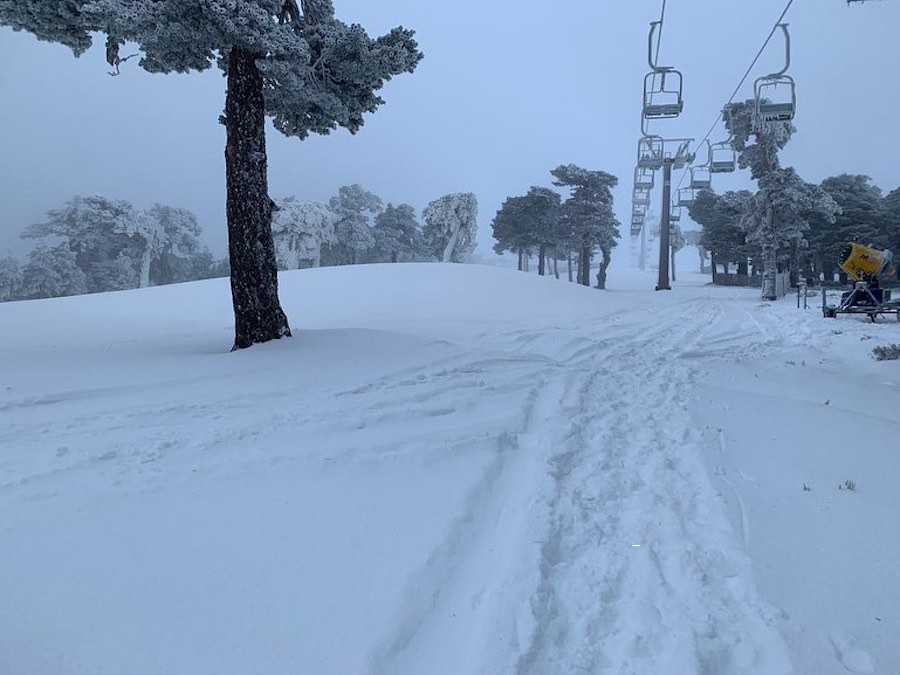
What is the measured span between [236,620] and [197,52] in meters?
7.82

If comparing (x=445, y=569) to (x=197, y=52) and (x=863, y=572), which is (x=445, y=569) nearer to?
(x=863, y=572)

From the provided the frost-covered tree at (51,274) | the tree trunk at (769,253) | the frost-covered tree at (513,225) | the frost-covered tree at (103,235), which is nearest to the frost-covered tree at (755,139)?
the tree trunk at (769,253)

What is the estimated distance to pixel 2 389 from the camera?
516 centimetres

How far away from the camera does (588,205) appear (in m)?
37.9

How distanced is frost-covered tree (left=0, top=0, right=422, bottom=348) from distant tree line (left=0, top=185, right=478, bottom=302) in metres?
35.4

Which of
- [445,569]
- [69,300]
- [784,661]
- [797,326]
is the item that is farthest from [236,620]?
[69,300]

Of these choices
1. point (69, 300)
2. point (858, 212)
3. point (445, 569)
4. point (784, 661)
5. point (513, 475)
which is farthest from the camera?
point (858, 212)

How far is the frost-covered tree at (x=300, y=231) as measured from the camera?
4347 centimetres

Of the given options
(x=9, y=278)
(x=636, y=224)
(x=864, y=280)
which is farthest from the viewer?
(x=9, y=278)

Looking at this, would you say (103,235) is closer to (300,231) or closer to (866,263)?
(300,231)

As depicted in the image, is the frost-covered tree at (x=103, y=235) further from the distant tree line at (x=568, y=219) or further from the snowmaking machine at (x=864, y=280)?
the snowmaking machine at (x=864, y=280)

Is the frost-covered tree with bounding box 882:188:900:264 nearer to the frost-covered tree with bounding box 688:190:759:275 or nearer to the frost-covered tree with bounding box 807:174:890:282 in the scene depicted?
the frost-covered tree with bounding box 807:174:890:282

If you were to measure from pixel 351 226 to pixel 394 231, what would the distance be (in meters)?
5.23

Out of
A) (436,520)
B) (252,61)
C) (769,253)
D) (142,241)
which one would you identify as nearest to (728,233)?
(769,253)
